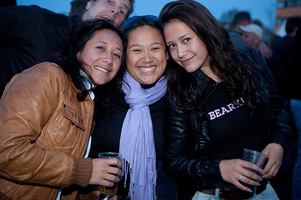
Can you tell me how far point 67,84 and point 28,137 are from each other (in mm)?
547

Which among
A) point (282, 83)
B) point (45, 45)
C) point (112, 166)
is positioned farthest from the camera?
point (282, 83)

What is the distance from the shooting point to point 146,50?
2.86 metres

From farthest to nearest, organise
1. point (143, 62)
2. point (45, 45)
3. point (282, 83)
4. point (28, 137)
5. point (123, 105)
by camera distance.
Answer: point (282, 83) < point (123, 105) < point (143, 62) < point (45, 45) < point (28, 137)

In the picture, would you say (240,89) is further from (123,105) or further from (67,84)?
(67,84)

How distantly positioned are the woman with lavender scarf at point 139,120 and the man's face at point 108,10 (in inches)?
19.3

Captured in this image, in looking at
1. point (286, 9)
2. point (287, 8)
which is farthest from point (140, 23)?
point (286, 9)

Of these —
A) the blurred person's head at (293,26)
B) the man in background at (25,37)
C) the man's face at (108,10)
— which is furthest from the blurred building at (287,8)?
the man in background at (25,37)

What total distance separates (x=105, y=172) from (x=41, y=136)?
1.90ft

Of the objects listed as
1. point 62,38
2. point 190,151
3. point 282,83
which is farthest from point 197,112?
point 282,83

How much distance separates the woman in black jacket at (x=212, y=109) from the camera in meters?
2.24

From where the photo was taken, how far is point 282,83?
468 centimetres

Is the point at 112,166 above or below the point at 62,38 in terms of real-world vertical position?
below

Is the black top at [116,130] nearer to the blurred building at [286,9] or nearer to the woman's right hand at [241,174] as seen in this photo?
the woman's right hand at [241,174]

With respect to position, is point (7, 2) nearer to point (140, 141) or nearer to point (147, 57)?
point (147, 57)
